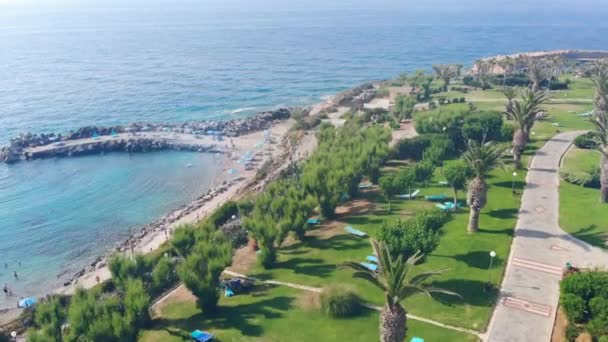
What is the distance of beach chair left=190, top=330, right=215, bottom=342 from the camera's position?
1435 inches

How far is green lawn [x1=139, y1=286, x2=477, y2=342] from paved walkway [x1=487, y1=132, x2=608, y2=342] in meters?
3.95

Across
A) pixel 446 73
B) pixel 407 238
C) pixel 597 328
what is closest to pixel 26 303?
pixel 407 238

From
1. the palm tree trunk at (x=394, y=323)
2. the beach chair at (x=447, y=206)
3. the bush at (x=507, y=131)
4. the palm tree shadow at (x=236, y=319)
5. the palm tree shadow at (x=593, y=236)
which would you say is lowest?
the palm tree shadow at (x=236, y=319)

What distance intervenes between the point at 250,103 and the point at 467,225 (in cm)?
10021

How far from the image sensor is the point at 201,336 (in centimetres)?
3672

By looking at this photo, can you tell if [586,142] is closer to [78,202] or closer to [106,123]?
[78,202]

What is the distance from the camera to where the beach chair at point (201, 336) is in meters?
36.4

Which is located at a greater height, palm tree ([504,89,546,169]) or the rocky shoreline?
palm tree ([504,89,546,169])

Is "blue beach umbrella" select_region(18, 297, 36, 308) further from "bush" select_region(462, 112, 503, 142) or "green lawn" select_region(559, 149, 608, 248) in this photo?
"bush" select_region(462, 112, 503, 142)

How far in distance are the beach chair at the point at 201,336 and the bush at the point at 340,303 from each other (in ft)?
29.6

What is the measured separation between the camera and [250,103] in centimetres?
14250

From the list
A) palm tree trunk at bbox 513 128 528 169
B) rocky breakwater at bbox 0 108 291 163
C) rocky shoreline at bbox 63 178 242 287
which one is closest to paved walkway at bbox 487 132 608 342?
palm tree trunk at bbox 513 128 528 169

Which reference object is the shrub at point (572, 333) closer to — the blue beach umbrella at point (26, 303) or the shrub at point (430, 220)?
the shrub at point (430, 220)

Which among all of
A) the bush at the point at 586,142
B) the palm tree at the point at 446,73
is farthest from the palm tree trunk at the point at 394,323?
the palm tree at the point at 446,73
